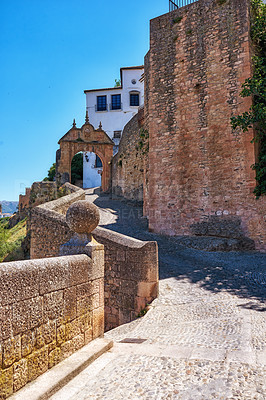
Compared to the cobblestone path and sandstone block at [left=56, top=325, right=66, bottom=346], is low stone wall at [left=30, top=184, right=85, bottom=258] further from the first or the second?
sandstone block at [left=56, top=325, right=66, bottom=346]

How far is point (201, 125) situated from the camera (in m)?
11.3

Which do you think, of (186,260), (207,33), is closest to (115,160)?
(207,33)

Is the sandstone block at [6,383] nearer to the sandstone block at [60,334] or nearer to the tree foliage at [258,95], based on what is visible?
the sandstone block at [60,334]

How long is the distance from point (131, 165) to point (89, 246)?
1762 centimetres

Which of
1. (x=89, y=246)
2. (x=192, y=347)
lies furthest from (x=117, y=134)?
(x=192, y=347)

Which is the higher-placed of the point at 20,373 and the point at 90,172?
the point at 90,172

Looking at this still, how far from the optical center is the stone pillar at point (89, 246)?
3.44 metres

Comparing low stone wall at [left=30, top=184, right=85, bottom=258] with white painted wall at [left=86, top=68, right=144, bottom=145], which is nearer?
low stone wall at [left=30, top=184, right=85, bottom=258]

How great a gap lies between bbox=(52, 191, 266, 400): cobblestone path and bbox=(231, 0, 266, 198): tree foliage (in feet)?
12.2

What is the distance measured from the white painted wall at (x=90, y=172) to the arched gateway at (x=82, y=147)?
1200 centimetres

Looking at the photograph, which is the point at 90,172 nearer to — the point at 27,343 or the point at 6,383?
the point at 27,343

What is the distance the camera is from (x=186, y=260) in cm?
853

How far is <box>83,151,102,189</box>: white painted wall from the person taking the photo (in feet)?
121

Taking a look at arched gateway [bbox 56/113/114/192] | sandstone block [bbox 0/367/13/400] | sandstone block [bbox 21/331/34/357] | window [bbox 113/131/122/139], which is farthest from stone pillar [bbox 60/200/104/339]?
window [bbox 113/131/122/139]
